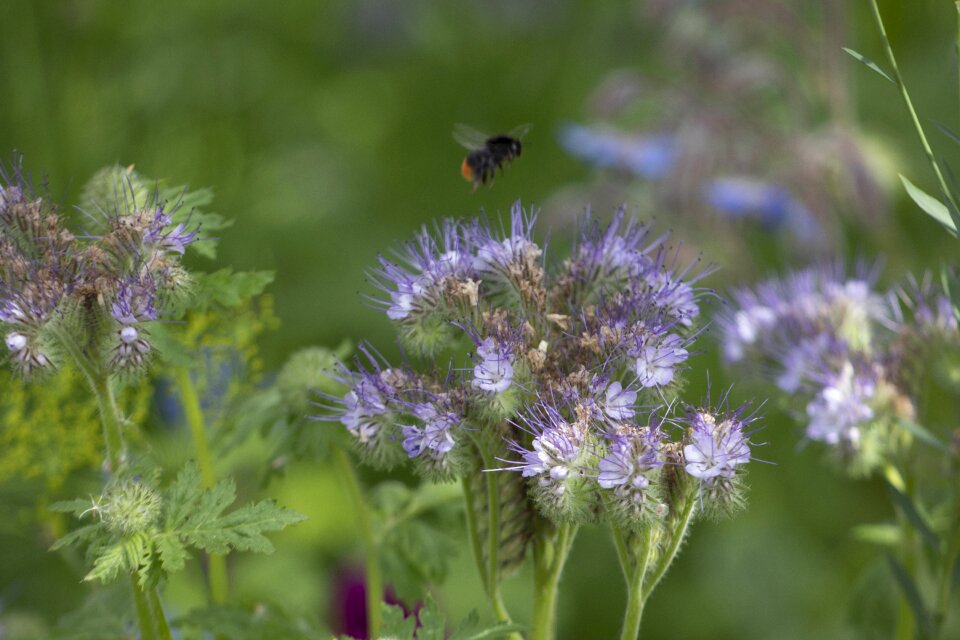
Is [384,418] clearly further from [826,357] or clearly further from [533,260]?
[826,357]

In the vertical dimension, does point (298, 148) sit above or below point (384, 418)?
above

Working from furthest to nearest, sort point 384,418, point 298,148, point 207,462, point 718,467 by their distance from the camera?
point 298,148
point 207,462
point 384,418
point 718,467

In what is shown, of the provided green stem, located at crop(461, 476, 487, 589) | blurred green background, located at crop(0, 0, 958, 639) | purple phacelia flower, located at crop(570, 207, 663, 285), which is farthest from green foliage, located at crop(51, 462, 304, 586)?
blurred green background, located at crop(0, 0, 958, 639)

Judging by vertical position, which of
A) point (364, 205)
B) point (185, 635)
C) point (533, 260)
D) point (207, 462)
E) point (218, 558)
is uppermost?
point (364, 205)

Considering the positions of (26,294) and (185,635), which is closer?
(26,294)

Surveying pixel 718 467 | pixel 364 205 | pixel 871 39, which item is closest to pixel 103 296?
pixel 718 467

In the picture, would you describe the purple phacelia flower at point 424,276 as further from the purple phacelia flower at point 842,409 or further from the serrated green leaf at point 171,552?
the purple phacelia flower at point 842,409
